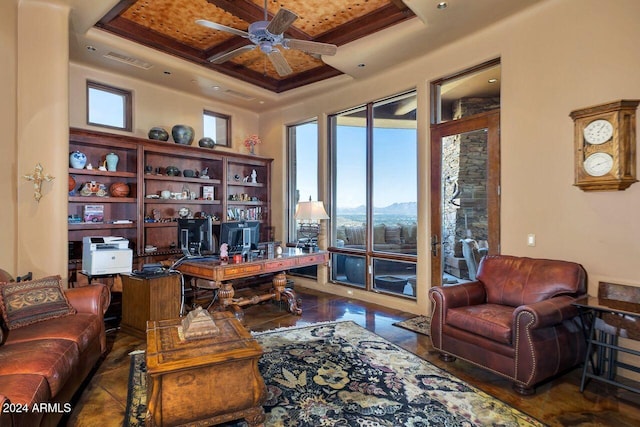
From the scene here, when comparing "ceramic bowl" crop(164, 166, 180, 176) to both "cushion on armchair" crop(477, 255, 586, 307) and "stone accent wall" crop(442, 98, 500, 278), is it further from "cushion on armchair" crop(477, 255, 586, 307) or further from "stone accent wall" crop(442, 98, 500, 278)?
"cushion on armchair" crop(477, 255, 586, 307)

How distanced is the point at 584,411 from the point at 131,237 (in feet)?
18.1

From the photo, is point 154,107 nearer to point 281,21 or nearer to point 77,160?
point 77,160

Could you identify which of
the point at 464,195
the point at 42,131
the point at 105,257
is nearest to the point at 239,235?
the point at 105,257

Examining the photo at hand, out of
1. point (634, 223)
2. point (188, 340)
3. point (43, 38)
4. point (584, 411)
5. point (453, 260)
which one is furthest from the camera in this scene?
point (453, 260)

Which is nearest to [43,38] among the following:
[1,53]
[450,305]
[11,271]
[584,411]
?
[1,53]

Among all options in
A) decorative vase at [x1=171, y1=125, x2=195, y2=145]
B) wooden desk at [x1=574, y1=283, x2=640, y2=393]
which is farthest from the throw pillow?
wooden desk at [x1=574, y1=283, x2=640, y2=393]

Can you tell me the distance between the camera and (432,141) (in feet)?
15.1

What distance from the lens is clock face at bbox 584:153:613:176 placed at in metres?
2.99

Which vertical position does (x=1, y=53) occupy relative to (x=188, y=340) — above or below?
above

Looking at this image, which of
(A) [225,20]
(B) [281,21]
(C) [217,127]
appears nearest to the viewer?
(B) [281,21]

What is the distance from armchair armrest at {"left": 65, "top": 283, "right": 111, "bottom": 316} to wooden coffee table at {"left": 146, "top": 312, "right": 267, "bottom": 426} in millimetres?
1239

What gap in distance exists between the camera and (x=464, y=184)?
169 inches

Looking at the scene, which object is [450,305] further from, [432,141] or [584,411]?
[432,141]

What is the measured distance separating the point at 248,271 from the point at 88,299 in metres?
1.55
